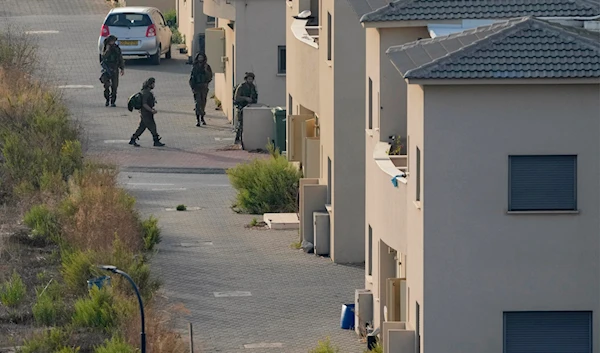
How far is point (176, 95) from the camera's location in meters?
42.3

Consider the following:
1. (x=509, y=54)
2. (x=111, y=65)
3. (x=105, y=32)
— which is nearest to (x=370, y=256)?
(x=509, y=54)

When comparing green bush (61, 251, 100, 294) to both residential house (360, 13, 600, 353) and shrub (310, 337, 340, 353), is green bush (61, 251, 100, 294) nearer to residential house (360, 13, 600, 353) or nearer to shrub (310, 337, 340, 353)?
shrub (310, 337, 340, 353)

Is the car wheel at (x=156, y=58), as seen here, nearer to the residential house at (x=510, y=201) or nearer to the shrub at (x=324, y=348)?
the shrub at (x=324, y=348)

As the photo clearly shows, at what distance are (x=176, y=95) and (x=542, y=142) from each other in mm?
26143

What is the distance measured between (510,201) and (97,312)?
18.1 feet

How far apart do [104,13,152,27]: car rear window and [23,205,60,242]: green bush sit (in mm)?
19048

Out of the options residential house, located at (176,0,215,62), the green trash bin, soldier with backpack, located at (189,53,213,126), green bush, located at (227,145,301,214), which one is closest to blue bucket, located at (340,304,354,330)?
green bush, located at (227,145,301,214)

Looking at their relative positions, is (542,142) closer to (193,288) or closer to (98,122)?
(193,288)

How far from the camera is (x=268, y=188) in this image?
29500 millimetres

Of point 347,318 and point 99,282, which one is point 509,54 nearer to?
point 347,318

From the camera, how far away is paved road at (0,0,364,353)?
21766 millimetres

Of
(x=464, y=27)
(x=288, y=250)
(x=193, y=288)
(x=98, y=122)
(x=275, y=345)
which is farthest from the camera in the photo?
(x=98, y=122)

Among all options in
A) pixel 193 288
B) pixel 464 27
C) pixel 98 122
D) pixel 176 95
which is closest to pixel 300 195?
pixel 193 288

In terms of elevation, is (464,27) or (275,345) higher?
(464,27)
